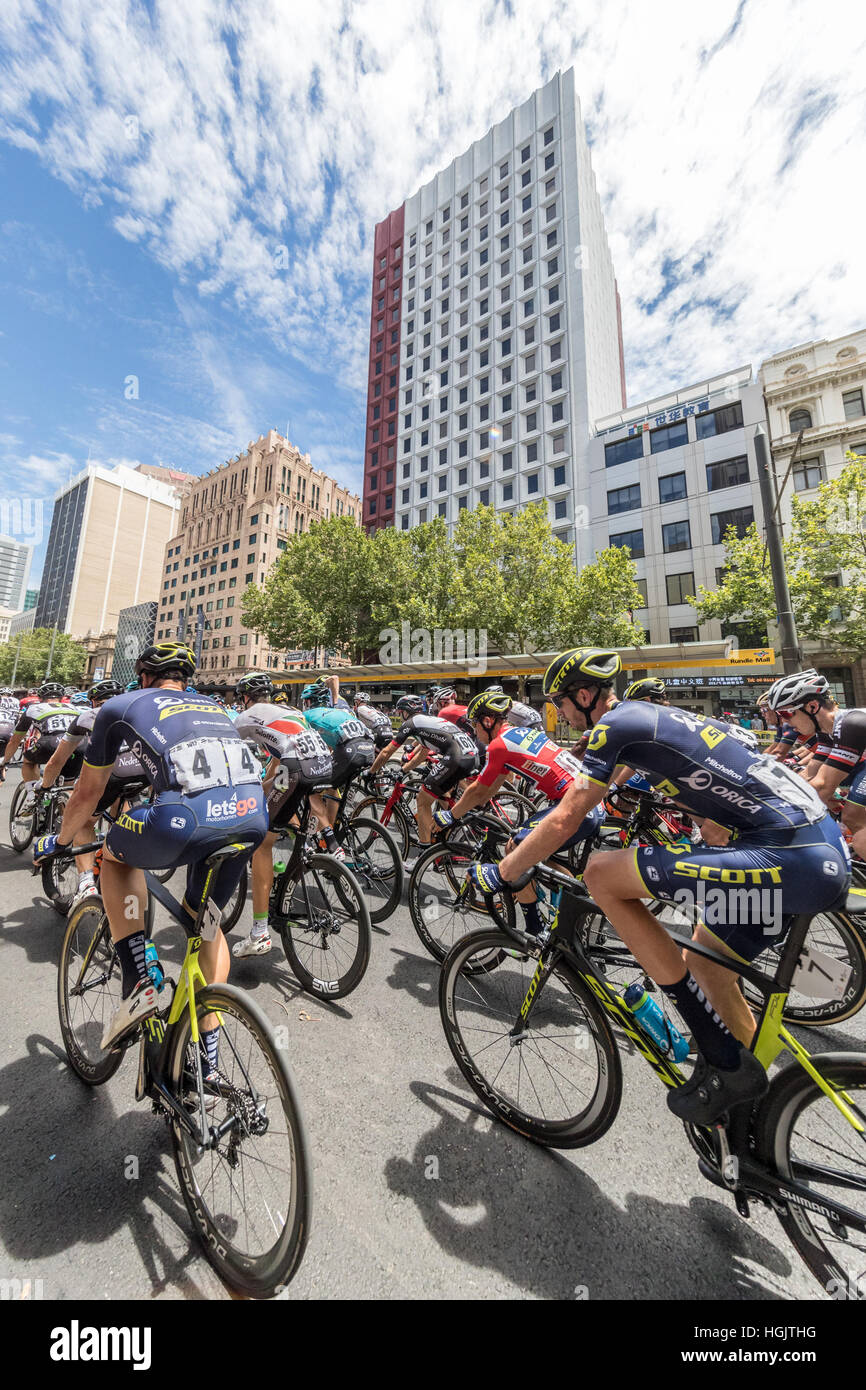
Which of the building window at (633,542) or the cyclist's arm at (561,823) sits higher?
the building window at (633,542)

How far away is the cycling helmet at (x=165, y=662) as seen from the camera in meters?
3.01

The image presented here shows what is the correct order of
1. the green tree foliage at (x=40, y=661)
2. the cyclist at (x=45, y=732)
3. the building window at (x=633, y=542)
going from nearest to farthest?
the cyclist at (x=45, y=732) → the building window at (x=633, y=542) → the green tree foliage at (x=40, y=661)

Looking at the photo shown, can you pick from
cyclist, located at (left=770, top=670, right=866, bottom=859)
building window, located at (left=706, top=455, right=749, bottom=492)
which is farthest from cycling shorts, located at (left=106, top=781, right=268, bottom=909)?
building window, located at (left=706, top=455, right=749, bottom=492)

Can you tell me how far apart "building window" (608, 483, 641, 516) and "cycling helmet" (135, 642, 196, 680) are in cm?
3501

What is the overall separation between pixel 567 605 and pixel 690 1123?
2383 centimetres

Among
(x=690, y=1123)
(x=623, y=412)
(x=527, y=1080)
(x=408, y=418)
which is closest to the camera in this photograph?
(x=690, y=1123)

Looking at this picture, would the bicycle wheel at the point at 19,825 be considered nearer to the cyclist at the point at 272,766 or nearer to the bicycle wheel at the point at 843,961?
the cyclist at the point at 272,766

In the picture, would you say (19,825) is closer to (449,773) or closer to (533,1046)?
(449,773)

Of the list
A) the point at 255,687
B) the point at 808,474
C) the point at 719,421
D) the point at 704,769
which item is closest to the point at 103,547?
the point at 719,421

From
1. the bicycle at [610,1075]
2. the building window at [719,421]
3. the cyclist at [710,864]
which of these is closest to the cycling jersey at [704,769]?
the cyclist at [710,864]

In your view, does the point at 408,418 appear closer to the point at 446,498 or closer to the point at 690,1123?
the point at 446,498
